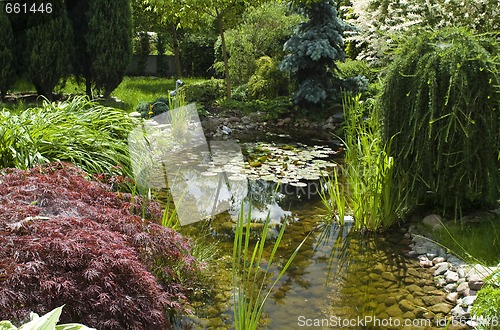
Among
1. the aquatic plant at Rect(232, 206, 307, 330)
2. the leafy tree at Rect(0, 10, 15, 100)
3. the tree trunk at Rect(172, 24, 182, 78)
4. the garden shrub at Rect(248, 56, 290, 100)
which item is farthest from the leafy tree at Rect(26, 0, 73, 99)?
the aquatic plant at Rect(232, 206, 307, 330)

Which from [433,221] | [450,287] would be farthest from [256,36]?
[450,287]

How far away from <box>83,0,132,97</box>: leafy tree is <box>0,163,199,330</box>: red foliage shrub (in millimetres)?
7092

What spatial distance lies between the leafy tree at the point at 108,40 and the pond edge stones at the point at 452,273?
23.5ft

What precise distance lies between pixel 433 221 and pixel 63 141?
3.25m

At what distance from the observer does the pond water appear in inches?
128

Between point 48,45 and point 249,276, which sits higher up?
point 48,45

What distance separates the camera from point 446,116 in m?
4.24

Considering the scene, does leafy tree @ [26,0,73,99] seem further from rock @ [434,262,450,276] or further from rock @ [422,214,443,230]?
rock @ [434,262,450,276]

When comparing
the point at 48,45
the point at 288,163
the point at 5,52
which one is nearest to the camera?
the point at 288,163

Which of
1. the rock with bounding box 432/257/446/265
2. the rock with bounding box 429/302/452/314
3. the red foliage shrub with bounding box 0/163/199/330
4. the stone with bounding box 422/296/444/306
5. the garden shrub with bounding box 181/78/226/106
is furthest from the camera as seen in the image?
the garden shrub with bounding box 181/78/226/106

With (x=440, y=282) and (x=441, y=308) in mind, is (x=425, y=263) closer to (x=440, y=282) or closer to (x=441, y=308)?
(x=440, y=282)

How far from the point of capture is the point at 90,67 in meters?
10.0

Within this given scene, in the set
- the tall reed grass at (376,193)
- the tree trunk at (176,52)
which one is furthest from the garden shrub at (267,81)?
the tall reed grass at (376,193)

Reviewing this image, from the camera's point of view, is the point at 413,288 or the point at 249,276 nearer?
the point at 249,276
